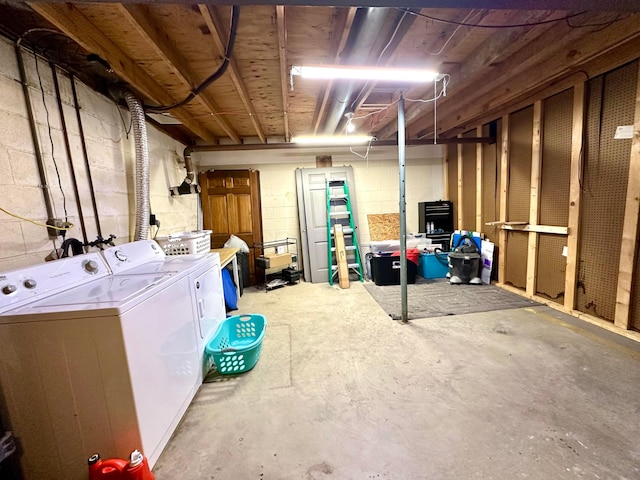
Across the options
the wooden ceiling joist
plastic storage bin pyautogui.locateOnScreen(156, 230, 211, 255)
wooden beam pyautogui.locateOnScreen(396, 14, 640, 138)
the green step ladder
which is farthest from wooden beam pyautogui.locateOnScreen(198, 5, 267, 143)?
wooden beam pyautogui.locateOnScreen(396, 14, 640, 138)

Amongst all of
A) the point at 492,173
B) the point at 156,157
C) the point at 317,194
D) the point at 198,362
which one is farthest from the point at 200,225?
the point at 492,173

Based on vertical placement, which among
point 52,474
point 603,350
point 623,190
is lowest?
point 603,350

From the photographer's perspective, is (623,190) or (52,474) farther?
(623,190)

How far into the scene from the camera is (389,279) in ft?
13.8

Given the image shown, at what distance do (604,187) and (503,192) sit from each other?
119cm

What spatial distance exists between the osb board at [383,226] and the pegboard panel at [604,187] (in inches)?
101

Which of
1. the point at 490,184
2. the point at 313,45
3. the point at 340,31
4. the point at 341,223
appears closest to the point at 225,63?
the point at 313,45

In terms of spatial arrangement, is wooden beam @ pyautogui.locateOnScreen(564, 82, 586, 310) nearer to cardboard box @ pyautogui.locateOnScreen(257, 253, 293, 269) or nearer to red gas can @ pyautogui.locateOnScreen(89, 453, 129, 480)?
cardboard box @ pyautogui.locateOnScreen(257, 253, 293, 269)

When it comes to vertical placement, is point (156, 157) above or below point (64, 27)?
below

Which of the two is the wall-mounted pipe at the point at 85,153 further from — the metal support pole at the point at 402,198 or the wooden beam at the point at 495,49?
the wooden beam at the point at 495,49

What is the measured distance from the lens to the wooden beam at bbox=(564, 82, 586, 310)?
2.64 m

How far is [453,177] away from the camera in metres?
4.82

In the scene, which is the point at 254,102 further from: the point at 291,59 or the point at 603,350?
the point at 603,350

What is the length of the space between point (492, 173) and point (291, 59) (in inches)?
130
